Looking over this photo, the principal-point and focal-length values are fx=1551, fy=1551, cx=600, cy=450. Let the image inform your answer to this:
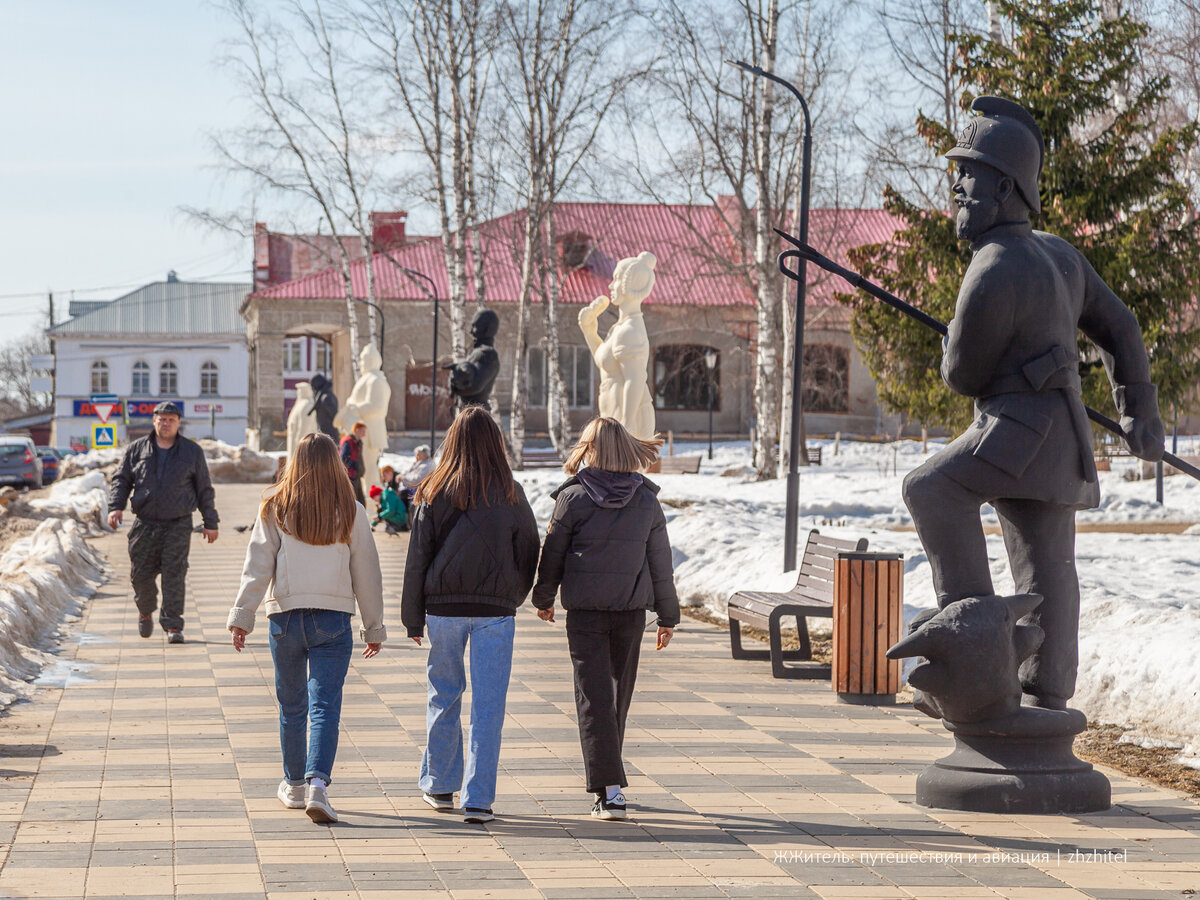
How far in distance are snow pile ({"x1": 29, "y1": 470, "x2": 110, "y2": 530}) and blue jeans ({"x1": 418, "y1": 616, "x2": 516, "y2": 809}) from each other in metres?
18.2

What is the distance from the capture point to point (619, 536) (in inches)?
244

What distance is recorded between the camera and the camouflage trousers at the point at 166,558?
36.9 feet

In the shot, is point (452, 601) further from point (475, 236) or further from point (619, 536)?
point (475, 236)

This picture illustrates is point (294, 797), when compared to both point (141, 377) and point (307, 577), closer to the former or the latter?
point (307, 577)

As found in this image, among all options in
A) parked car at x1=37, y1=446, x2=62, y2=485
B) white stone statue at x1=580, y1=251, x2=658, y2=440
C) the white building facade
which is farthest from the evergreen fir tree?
the white building facade

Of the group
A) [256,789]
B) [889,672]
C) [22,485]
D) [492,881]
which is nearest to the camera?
[492,881]

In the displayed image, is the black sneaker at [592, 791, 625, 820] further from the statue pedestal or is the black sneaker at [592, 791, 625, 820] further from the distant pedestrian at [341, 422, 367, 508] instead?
the distant pedestrian at [341, 422, 367, 508]

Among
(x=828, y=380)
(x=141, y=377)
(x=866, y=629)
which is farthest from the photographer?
(x=141, y=377)

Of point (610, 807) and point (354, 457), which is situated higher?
point (354, 457)

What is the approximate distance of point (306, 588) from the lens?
6121 millimetres

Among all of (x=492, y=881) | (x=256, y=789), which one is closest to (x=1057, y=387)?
(x=492, y=881)

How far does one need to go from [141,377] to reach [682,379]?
39.4 meters

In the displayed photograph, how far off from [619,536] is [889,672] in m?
3.52

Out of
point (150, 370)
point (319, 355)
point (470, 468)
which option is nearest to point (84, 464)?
point (470, 468)
